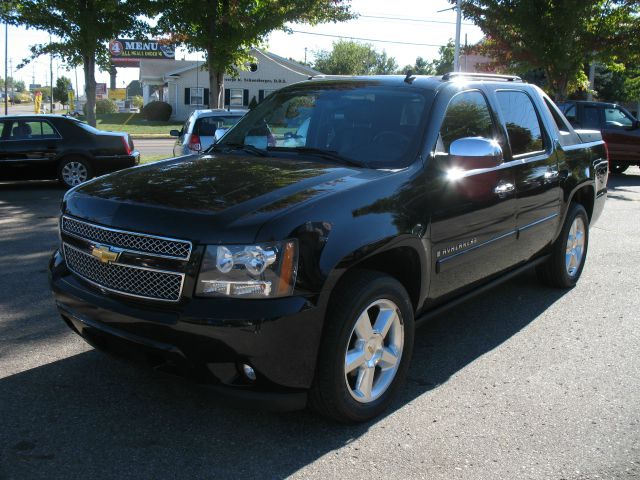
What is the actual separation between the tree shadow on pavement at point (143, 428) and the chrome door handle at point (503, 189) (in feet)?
3.83

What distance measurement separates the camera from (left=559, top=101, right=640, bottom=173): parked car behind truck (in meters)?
16.0

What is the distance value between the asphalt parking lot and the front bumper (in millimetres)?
204

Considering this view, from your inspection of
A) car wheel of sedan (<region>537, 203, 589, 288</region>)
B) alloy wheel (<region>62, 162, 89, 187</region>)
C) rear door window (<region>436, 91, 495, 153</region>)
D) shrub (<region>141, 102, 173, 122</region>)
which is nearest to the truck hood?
rear door window (<region>436, 91, 495, 153</region>)

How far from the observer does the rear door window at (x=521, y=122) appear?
15.7 feet

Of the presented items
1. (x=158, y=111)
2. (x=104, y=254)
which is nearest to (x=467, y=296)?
(x=104, y=254)

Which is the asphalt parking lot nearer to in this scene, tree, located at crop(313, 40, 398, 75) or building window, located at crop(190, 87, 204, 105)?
building window, located at crop(190, 87, 204, 105)

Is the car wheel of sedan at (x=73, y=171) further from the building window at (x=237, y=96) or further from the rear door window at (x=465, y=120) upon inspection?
the building window at (x=237, y=96)

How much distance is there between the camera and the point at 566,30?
18438mm

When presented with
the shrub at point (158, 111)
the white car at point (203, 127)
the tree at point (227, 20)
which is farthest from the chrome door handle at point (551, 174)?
the shrub at point (158, 111)

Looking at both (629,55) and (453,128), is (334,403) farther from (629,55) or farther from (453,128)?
(629,55)

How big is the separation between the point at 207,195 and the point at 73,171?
389 inches

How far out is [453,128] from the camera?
4152 mm

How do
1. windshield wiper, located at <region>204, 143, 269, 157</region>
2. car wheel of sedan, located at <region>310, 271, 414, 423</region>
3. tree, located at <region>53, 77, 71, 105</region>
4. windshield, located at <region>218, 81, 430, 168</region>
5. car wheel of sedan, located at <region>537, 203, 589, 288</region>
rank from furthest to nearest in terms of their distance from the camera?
tree, located at <region>53, 77, 71, 105</region> → car wheel of sedan, located at <region>537, 203, 589, 288</region> → windshield wiper, located at <region>204, 143, 269, 157</region> → windshield, located at <region>218, 81, 430, 168</region> → car wheel of sedan, located at <region>310, 271, 414, 423</region>

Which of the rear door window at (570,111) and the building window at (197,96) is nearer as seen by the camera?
the rear door window at (570,111)
